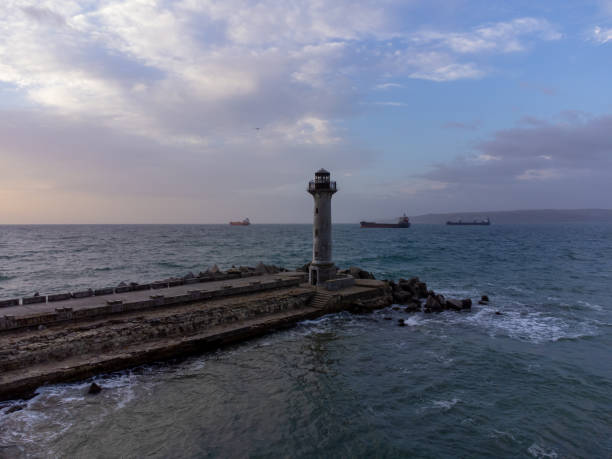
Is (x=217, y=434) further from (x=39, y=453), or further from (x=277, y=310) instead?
(x=277, y=310)

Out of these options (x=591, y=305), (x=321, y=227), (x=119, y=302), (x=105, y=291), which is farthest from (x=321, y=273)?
(x=591, y=305)

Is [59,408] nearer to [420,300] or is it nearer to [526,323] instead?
[420,300]

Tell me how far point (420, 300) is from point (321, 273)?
8.22m

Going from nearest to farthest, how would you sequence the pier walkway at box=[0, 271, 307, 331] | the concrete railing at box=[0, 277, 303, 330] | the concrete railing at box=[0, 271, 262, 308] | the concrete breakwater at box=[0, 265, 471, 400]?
the concrete breakwater at box=[0, 265, 471, 400] < the concrete railing at box=[0, 277, 303, 330] < the pier walkway at box=[0, 271, 307, 331] < the concrete railing at box=[0, 271, 262, 308]

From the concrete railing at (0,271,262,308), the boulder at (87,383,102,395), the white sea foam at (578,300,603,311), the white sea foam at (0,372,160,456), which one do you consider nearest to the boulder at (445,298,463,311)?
the white sea foam at (578,300,603,311)

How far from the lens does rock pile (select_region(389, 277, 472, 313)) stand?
25.6 meters

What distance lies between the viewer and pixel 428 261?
5834cm

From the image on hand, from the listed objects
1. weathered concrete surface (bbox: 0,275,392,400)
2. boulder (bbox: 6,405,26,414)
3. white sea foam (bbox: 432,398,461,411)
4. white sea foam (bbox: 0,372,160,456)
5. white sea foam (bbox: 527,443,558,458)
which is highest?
weathered concrete surface (bbox: 0,275,392,400)

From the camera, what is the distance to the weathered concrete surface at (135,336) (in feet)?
42.5

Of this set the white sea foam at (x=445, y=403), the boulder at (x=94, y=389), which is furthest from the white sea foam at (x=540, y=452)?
the boulder at (x=94, y=389)

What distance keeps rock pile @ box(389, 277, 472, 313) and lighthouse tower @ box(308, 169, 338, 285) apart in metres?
5.59

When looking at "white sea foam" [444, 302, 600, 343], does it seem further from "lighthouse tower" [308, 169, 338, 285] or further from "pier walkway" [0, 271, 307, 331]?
"pier walkway" [0, 271, 307, 331]

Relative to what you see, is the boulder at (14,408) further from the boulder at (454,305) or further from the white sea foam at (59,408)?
the boulder at (454,305)

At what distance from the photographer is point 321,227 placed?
2700 centimetres
